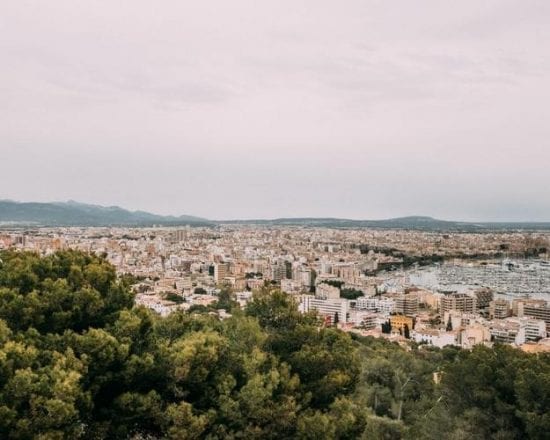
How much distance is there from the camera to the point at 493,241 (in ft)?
306

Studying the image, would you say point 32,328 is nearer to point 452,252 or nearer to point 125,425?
point 125,425

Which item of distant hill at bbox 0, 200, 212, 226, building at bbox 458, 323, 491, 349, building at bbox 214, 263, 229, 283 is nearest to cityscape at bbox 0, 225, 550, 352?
building at bbox 458, 323, 491, 349

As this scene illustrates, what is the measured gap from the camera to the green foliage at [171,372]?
5664mm

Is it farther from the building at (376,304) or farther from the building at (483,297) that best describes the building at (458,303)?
the building at (376,304)

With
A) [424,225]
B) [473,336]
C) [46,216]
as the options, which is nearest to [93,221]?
[46,216]

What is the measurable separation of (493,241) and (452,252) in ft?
36.9

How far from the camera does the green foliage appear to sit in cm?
566

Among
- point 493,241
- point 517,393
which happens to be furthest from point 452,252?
point 517,393

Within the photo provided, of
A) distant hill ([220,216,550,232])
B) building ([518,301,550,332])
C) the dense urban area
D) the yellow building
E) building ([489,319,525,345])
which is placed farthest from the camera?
distant hill ([220,216,550,232])

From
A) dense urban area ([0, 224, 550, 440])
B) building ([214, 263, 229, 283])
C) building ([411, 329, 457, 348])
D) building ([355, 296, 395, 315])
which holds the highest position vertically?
dense urban area ([0, 224, 550, 440])

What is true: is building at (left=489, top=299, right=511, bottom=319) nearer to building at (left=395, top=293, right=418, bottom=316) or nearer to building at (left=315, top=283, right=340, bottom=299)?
building at (left=395, top=293, right=418, bottom=316)

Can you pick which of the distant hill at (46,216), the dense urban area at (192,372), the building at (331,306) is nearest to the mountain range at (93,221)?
the distant hill at (46,216)

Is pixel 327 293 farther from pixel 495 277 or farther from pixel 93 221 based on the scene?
pixel 93 221

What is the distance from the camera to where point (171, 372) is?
6.48 metres
